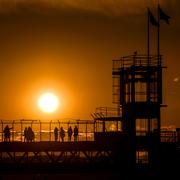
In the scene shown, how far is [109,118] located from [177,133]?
8.46 metres

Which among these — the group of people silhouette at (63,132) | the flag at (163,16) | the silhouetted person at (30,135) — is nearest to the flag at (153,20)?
the flag at (163,16)

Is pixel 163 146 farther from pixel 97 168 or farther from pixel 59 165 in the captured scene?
pixel 59 165

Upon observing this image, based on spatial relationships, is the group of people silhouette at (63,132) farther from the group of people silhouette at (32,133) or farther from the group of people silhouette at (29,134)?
the group of people silhouette at (29,134)

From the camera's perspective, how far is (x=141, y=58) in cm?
5719

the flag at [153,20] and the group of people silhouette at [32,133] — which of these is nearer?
the group of people silhouette at [32,133]

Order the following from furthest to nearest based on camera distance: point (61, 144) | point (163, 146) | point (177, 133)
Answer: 1. point (177, 133)
2. point (163, 146)
3. point (61, 144)

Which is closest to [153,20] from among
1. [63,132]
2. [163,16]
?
[163,16]

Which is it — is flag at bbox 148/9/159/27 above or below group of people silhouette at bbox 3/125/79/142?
above

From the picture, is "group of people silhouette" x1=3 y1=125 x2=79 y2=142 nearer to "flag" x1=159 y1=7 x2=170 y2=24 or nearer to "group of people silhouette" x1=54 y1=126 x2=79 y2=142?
"group of people silhouette" x1=54 y1=126 x2=79 y2=142

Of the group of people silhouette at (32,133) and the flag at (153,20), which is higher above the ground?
the flag at (153,20)

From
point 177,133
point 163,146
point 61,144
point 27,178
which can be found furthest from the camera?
point 27,178

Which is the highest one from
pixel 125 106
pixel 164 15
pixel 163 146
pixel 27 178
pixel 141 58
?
pixel 164 15

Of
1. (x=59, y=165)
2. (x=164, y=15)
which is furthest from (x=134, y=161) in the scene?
(x=164, y=15)

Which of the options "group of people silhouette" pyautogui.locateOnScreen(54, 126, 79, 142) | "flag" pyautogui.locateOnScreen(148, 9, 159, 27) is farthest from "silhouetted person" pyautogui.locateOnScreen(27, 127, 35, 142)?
"flag" pyautogui.locateOnScreen(148, 9, 159, 27)
